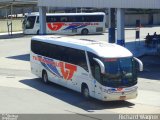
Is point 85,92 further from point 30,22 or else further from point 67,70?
point 30,22

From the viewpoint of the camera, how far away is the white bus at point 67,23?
56594mm

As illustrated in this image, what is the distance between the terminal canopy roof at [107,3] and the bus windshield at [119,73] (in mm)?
9465

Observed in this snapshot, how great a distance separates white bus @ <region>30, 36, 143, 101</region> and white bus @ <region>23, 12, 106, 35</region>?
105ft

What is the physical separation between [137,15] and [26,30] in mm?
25676

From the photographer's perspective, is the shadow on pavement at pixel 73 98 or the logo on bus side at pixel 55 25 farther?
the logo on bus side at pixel 55 25

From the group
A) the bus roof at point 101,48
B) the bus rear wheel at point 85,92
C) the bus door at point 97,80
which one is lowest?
the bus rear wheel at point 85,92

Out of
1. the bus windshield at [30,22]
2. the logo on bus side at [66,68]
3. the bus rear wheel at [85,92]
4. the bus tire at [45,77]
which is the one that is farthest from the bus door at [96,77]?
A: the bus windshield at [30,22]

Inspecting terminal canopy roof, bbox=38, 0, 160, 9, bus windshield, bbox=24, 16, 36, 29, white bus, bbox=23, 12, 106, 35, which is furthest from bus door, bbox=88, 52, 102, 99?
bus windshield, bbox=24, 16, 36, 29

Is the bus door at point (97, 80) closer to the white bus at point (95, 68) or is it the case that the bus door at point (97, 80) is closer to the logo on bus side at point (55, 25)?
the white bus at point (95, 68)

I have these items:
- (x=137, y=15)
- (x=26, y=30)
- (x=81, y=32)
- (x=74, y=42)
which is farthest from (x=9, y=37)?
(x=74, y=42)

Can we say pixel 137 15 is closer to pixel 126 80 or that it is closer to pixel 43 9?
pixel 43 9

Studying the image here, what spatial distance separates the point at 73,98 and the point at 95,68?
2214 millimetres

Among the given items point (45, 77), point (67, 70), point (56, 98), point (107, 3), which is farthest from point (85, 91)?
point (107, 3)

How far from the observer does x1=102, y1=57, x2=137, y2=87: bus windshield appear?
1978cm
